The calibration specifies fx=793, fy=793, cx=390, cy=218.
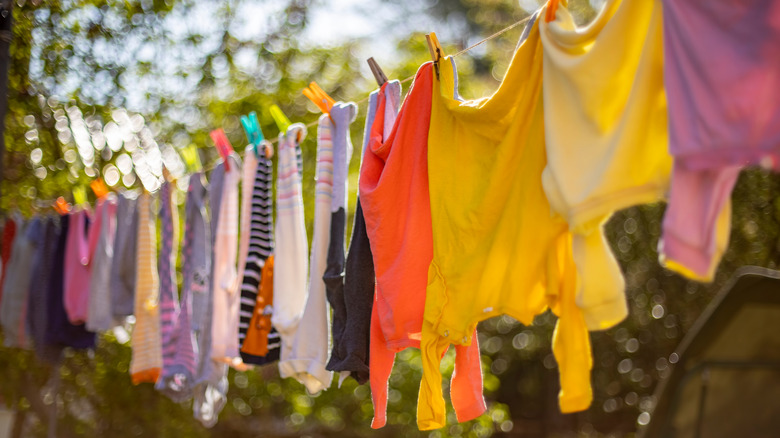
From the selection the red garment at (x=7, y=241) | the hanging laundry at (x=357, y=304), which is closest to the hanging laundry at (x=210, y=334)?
the hanging laundry at (x=357, y=304)

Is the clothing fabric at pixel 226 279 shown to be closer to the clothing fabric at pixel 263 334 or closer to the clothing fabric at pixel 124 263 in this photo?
the clothing fabric at pixel 263 334

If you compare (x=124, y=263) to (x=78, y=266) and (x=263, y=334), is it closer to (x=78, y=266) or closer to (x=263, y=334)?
(x=78, y=266)

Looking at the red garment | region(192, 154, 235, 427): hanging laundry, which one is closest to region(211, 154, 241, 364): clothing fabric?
region(192, 154, 235, 427): hanging laundry

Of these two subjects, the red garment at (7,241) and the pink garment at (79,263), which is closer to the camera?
the pink garment at (79,263)

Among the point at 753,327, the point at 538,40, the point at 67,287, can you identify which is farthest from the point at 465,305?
the point at 67,287

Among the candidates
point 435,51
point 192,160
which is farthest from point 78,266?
point 435,51

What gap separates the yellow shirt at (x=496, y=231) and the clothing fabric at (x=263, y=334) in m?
0.78

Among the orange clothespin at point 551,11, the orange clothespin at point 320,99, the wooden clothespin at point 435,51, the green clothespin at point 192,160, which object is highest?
the orange clothespin at point 551,11

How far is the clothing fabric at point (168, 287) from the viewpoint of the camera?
322 cm

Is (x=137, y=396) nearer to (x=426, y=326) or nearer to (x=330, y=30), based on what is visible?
(x=330, y=30)

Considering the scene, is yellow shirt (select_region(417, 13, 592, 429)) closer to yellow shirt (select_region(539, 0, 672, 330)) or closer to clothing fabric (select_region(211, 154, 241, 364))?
yellow shirt (select_region(539, 0, 672, 330))

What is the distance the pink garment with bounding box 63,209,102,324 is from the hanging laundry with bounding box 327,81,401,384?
1732mm

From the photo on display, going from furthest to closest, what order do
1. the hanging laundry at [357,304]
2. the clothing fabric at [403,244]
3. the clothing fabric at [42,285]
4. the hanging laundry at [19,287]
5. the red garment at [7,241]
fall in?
the red garment at [7,241] → the hanging laundry at [19,287] → the clothing fabric at [42,285] → the hanging laundry at [357,304] → the clothing fabric at [403,244]

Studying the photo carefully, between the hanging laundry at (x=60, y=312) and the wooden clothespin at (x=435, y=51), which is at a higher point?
the wooden clothespin at (x=435, y=51)
